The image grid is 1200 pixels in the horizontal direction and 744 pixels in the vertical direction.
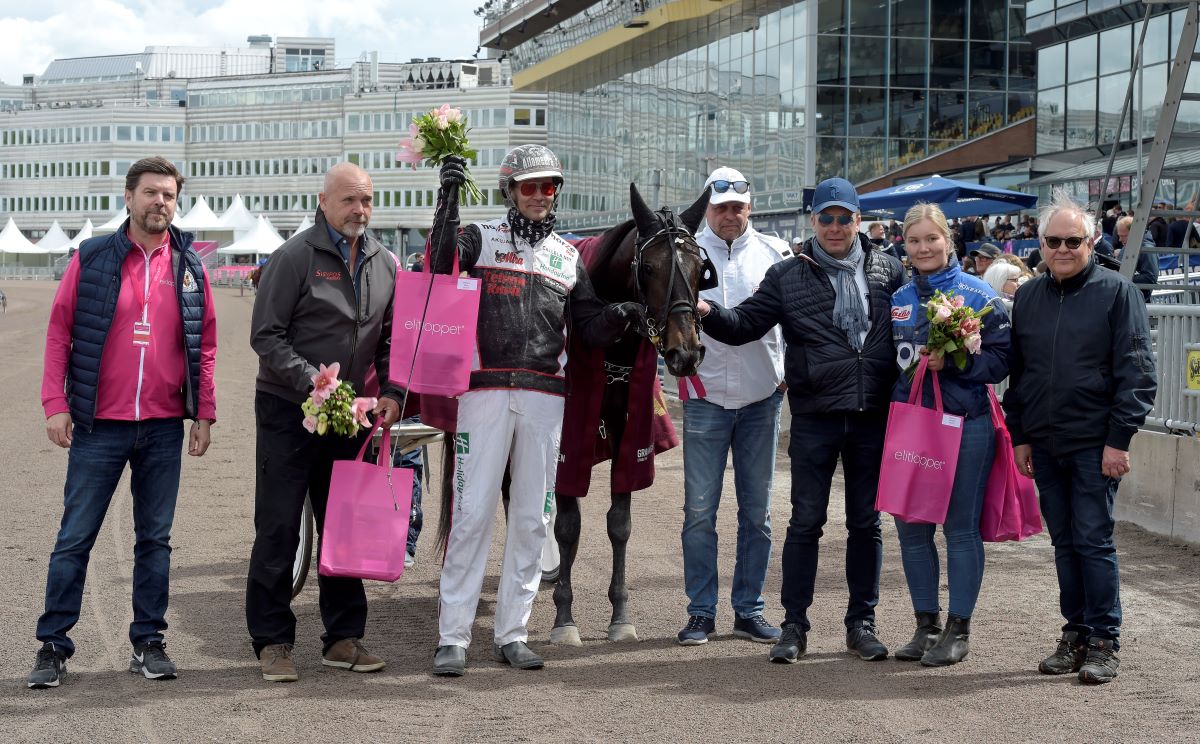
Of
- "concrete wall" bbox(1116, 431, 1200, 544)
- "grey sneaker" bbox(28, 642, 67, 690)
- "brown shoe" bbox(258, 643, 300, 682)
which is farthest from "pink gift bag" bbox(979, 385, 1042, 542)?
"grey sneaker" bbox(28, 642, 67, 690)

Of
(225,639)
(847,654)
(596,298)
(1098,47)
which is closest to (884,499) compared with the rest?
(847,654)

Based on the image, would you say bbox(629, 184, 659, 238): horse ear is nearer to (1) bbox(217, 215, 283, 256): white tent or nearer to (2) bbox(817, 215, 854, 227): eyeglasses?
(2) bbox(817, 215, 854, 227): eyeglasses

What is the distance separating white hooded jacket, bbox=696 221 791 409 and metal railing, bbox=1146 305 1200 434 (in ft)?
13.5

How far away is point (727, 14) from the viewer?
138 ft

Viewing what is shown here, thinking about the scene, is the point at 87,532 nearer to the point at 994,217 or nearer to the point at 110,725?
the point at 110,725

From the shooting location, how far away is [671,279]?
606 centimetres

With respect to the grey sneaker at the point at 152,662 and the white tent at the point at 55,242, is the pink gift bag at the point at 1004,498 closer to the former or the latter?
the grey sneaker at the point at 152,662

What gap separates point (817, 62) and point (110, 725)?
33.7m

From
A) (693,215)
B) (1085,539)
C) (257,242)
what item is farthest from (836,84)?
(257,242)

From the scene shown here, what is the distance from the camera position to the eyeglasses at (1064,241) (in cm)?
608

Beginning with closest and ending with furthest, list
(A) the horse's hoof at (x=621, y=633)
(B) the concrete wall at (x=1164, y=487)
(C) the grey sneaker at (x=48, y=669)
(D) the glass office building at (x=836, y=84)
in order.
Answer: (C) the grey sneaker at (x=48, y=669), (A) the horse's hoof at (x=621, y=633), (B) the concrete wall at (x=1164, y=487), (D) the glass office building at (x=836, y=84)

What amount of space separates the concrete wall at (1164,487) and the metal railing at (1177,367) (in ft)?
0.48

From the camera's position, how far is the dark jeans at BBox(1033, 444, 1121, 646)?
6.07 metres

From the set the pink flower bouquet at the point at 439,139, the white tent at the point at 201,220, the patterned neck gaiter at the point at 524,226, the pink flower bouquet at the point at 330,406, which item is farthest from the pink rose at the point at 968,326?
the white tent at the point at 201,220
